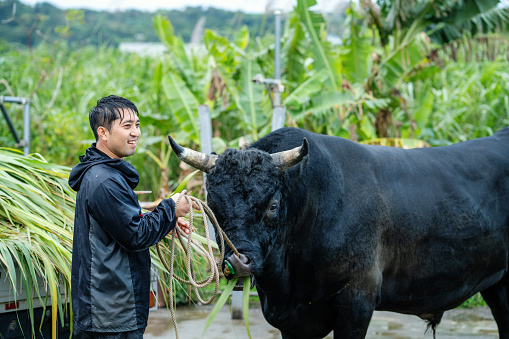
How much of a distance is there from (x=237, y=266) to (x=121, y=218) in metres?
0.65

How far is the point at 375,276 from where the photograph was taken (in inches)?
133

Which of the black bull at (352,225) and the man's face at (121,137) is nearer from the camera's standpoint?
the man's face at (121,137)

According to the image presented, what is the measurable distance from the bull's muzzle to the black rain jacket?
14.7 inches

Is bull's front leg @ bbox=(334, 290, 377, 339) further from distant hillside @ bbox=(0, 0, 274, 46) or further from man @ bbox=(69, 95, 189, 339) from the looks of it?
distant hillside @ bbox=(0, 0, 274, 46)

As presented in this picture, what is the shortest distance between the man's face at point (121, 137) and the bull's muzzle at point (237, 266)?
725mm

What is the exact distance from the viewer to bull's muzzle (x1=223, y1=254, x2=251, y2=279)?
2.68m

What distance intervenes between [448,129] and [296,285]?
7253 mm

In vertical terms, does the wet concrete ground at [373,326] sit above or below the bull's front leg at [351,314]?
below

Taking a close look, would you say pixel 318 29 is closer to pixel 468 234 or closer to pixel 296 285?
pixel 468 234

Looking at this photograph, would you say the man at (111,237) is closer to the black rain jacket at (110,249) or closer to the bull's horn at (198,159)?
the black rain jacket at (110,249)

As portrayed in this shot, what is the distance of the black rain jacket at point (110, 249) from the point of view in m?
2.38

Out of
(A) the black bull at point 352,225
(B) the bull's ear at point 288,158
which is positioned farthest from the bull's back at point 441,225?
(B) the bull's ear at point 288,158

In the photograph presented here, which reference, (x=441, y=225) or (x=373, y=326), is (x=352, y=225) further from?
(x=373, y=326)

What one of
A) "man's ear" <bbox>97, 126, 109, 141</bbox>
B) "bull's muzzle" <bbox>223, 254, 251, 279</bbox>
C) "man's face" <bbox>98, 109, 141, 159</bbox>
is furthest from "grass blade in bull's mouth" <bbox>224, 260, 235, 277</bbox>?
"man's ear" <bbox>97, 126, 109, 141</bbox>
